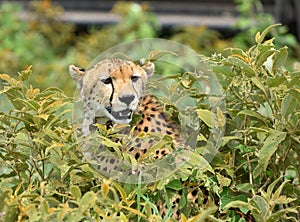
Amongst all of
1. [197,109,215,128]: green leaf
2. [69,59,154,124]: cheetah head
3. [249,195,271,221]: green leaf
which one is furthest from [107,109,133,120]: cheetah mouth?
[249,195,271,221]: green leaf

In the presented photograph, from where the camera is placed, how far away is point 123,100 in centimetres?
295

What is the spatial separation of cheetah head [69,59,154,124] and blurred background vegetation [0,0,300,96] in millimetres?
4085

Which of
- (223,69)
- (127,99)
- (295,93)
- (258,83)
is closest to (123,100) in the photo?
(127,99)

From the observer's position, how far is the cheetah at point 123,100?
9.71 ft

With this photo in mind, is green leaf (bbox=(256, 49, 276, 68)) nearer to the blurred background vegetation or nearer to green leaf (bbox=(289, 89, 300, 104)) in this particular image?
green leaf (bbox=(289, 89, 300, 104))

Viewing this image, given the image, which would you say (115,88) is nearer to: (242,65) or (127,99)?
(127,99)

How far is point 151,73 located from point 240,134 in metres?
0.41

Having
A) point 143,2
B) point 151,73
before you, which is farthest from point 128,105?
point 143,2

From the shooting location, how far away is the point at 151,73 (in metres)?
3.12

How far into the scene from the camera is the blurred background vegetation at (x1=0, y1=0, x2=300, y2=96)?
756cm

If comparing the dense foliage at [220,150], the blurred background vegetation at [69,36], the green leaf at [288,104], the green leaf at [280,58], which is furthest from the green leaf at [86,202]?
the blurred background vegetation at [69,36]

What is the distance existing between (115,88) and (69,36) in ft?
19.4

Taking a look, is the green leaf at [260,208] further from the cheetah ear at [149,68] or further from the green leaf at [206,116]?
the cheetah ear at [149,68]

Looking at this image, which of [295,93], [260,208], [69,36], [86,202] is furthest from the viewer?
[69,36]
